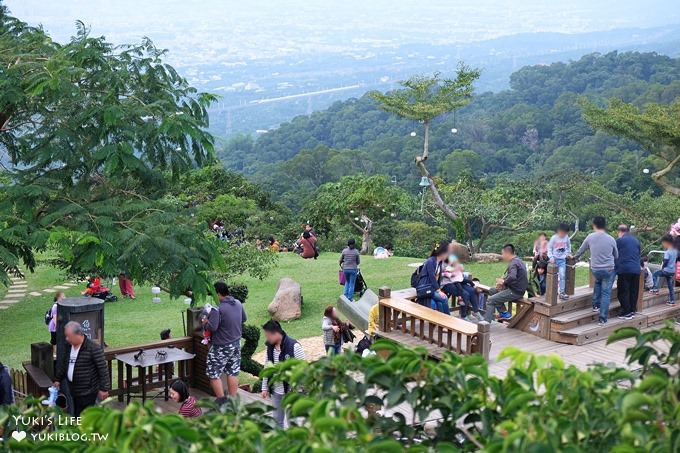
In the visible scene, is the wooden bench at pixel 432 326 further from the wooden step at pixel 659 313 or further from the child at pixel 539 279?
the wooden step at pixel 659 313

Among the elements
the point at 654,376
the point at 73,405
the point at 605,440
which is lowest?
the point at 73,405

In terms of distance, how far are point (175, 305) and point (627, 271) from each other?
33.3 ft

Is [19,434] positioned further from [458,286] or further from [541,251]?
[541,251]

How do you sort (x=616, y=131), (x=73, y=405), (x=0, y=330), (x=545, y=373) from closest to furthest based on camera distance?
(x=545, y=373) → (x=73, y=405) → (x=0, y=330) → (x=616, y=131)

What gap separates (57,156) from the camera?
895 cm

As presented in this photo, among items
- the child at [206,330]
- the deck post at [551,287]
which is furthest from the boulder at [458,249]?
the child at [206,330]

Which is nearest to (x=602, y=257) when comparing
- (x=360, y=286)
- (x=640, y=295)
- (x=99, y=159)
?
(x=640, y=295)

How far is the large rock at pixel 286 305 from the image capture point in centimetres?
1628

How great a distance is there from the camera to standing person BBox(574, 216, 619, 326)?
34.1 ft

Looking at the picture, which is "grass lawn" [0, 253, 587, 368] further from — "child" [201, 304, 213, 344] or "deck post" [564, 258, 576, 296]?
"deck post" [564, 258, 576, 296]

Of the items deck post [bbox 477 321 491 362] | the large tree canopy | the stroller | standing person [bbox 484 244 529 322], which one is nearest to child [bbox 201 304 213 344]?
the large tree canopy

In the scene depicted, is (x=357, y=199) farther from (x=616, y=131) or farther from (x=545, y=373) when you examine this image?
(x=545, y=373)

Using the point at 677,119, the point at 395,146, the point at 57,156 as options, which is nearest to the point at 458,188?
the point at 677,119

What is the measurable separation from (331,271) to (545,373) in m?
17.6
